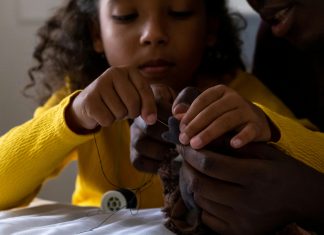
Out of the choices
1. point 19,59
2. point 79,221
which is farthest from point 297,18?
point 19,59

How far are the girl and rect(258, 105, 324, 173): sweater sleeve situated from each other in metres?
0.07

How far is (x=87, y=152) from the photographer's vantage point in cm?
103

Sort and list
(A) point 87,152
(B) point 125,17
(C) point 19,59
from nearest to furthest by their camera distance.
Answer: (B) point 125,17, (A) point 87,152, (C) point 19,59

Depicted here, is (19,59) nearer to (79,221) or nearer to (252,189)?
(79,221)

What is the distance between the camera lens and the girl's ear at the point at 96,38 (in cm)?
108

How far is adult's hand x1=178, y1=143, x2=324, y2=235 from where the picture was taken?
0.57 m

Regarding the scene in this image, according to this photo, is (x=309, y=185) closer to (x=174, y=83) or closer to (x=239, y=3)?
(x=174, y=83)

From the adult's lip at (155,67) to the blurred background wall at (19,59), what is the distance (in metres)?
0.71

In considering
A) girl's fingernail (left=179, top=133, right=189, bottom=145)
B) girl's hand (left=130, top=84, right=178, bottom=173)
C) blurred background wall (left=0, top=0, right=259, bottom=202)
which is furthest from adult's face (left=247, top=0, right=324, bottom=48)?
blurred background wall (left=0, top=0, right=259, bottom=202)

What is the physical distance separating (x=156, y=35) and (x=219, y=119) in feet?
1.10

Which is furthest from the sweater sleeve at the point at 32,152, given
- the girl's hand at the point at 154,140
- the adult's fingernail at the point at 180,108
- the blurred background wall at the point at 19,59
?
the blurred background wall at the point at 19,59

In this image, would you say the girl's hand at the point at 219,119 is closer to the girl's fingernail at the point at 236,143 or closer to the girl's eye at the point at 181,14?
the girl's fingernail at the point at 236,143

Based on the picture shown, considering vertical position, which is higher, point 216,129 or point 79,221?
point 216,129

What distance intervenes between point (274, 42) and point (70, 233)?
557mm
